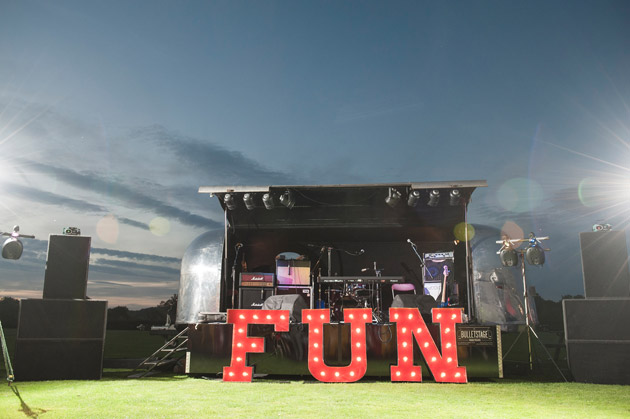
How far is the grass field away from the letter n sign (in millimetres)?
169

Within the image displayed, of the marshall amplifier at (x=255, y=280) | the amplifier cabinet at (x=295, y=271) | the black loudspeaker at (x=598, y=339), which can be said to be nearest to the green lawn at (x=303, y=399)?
the black loudspeaker at (x=598, y=339)

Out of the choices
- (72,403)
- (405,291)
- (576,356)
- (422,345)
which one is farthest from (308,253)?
(72,403)

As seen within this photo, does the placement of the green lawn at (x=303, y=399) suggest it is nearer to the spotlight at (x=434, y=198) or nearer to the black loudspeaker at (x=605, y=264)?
the black loudspeaker at (x=605, y=264)

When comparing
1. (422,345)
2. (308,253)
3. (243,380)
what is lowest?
(243,380)

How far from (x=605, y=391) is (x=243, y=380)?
4.91m

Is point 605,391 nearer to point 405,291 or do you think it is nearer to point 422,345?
point 422,345

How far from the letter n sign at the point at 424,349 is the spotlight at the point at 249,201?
394 cm

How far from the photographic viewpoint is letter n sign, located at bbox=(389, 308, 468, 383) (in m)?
7.03

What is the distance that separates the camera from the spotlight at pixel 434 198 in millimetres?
9406

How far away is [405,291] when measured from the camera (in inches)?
487

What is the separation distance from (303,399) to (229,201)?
16.7ft

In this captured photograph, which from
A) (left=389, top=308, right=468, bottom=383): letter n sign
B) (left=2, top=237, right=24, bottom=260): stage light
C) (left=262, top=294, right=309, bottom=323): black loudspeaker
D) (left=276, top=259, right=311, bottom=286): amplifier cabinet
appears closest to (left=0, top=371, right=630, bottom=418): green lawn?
(left=389, top=308, right=468, bottom=383): letter n sign

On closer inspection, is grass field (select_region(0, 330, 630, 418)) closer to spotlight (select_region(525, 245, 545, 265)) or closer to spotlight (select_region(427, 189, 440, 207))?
spotlight (select_region(525, 245, 545, 265))

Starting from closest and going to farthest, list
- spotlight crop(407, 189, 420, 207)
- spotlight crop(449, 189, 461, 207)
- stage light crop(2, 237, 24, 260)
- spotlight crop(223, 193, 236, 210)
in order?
1. stage light crop(2, 237, 24, 260)
2. spotlight crop(449, 189, 461, 207)
3. spotlight crop(407, 189, 420, 207)
4. spotlight crop(223, 193, 236, 210)
